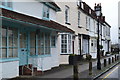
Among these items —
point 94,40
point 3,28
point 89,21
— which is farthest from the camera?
point 94,40

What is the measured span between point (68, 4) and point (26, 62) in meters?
10.9

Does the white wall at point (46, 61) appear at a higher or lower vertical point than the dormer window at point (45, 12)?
lower

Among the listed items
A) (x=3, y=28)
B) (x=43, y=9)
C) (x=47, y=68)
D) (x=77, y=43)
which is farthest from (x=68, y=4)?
(x=3, y=28)

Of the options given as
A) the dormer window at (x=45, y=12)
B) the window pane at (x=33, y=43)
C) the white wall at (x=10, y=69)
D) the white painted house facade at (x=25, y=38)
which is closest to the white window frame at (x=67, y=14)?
the white painted house facade at (x=25, y=38)

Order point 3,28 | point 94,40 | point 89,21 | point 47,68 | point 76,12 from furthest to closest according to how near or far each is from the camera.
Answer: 1. point 94,40
2. point 89,21
3. point 76,12
4. point 47,68
5. point 3,28

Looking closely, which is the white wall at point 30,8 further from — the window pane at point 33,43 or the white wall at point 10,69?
the white wall at point 10,69

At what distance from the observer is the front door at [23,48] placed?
36.8 ft

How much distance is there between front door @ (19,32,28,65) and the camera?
36.8ft

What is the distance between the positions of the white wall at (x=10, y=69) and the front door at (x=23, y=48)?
1191 mm

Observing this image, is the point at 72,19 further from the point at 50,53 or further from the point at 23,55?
the point at 23,55

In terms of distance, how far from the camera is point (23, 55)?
11406 mm

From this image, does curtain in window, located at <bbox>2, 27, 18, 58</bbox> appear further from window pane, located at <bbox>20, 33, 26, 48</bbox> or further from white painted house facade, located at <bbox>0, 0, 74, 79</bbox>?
window pane, located at <bbox>20, 33, 26, 48</bbox>

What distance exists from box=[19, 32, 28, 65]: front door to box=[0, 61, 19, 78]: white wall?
1.19 metres

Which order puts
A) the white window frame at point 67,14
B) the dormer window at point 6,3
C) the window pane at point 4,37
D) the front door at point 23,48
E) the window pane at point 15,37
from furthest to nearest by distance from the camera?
the white window frame at point 67,14 → the front door at point 23,48 → the window pane at point 15,37 → the dormer window at point 6,3 → the window pane at point 4,37
